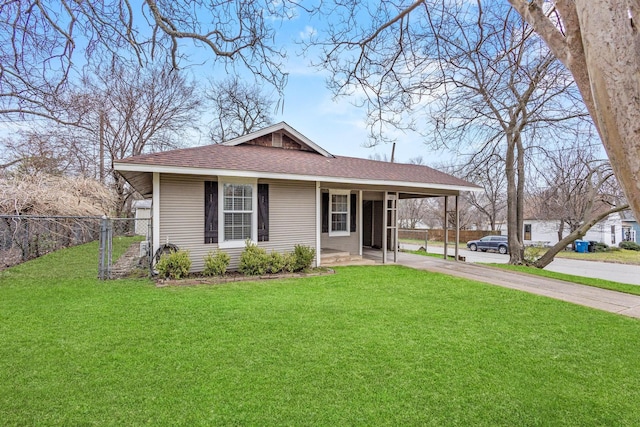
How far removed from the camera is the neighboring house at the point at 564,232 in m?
29.2

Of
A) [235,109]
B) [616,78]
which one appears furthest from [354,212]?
[235,109]

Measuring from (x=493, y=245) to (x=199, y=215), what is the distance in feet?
82.9

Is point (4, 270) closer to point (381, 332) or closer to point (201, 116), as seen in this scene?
point (381, 332)

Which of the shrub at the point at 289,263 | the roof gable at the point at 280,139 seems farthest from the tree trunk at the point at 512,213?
the shrub at the point at 289,263

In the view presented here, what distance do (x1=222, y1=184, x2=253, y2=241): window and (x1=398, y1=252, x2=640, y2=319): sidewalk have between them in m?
5.32

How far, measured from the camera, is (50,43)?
5191 mm

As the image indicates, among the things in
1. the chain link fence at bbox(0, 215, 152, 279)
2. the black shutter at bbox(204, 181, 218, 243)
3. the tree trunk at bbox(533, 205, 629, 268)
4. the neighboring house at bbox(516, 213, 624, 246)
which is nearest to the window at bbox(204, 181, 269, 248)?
the black shutter at bbox(204, 181, 218, 243)

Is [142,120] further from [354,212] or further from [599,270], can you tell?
[599,270]

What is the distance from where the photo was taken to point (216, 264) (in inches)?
297

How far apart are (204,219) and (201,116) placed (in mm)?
17616

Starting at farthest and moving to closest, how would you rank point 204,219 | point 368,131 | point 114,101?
point 114,101
point 204,219
point 368,131

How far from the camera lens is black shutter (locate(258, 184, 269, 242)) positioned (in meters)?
8.52

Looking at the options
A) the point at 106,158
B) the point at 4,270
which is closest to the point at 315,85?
the point at 4,270

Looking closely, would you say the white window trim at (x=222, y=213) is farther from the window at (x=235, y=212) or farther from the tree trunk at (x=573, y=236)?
the tree trunk at (x=573, y=236)
